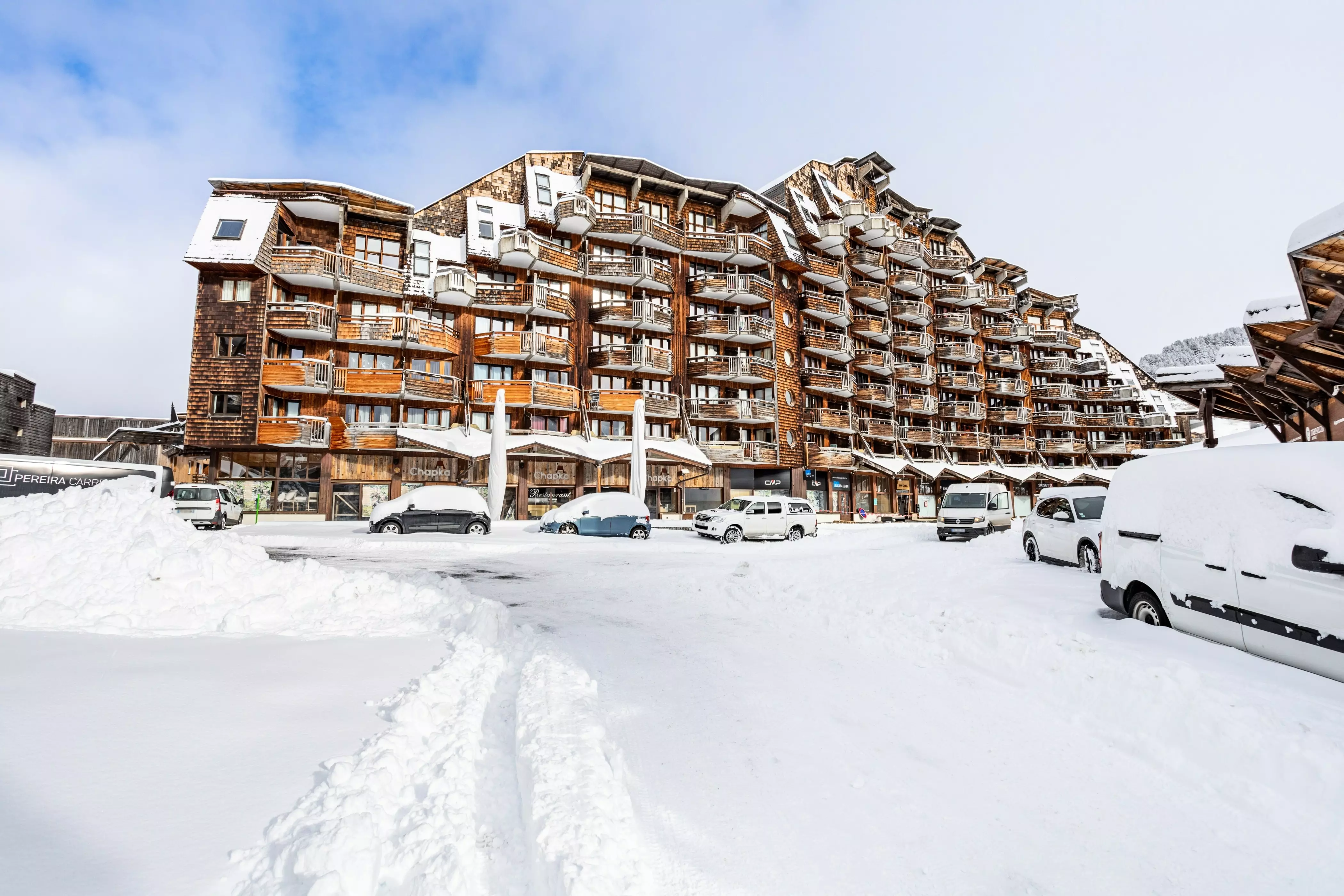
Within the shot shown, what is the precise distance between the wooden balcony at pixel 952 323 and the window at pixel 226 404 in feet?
155

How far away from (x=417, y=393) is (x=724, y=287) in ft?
58.8

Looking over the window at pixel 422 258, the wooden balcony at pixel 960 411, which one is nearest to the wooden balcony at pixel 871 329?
the wooden balcony at pixel 960 411

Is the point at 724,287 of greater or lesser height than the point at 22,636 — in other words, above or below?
above

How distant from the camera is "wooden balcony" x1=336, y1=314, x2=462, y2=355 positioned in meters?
28.0

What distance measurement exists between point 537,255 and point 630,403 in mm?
8835

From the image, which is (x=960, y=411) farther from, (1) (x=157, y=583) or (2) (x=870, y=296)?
(1) (x=157, y=583)

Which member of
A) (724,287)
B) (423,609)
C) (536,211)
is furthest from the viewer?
(724,287)

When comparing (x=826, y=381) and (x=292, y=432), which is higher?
(x=826, y=381)

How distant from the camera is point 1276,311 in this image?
12.9 metres

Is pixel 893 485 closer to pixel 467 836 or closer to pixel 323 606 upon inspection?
pixel 323 606

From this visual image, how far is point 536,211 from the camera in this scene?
107ft

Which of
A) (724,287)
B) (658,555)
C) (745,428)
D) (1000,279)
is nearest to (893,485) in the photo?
(745,428)

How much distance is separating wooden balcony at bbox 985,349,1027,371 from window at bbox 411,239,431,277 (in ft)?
150

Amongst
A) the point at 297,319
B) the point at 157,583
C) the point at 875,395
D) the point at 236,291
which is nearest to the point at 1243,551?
the point at 157,583
